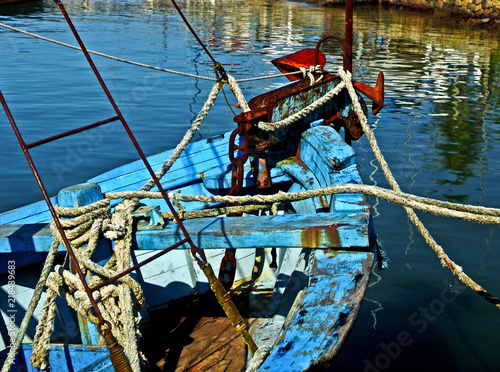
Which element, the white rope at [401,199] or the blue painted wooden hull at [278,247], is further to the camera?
the white rope at [401,199]

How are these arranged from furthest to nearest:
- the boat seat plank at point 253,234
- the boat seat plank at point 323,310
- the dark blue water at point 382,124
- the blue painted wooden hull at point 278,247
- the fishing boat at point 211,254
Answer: the dark blue water at point 382,124 < the boat seat plank at point 253,234 < the fishing boat at point 211,254 < the blue painted wooden hull at point 278,247 < the boat seat plank at point 323,310

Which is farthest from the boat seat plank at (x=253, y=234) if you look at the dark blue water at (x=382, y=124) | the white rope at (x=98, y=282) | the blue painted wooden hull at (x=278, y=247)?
the dark blue water at (x=382, y=124)

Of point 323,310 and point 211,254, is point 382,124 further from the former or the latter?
point 323,310

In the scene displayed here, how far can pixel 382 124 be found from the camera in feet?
32.9

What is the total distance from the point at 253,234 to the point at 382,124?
8026 mm

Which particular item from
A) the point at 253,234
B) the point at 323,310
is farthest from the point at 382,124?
the point at 323,310

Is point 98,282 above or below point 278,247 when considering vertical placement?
below

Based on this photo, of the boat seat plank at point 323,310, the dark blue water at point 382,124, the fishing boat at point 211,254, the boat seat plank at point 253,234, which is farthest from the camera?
the dark blue water at point 382,124

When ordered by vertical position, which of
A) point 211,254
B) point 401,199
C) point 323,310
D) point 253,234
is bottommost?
point 211,254

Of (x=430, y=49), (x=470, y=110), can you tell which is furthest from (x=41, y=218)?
(x=430, y=49)

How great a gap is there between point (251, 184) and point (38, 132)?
6.09 meters

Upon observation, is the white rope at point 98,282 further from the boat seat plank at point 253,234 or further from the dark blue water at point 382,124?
the dark blue water at point 382,124

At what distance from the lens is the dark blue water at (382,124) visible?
433cm

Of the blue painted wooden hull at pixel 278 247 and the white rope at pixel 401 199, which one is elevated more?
the white rope at pixel 401 199
